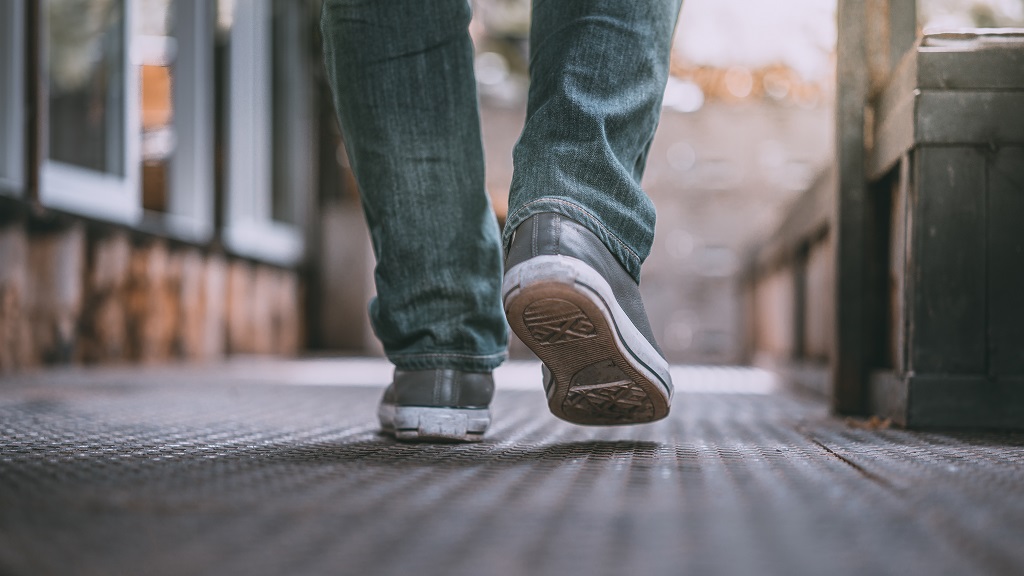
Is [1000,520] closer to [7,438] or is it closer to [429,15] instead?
[429,15]

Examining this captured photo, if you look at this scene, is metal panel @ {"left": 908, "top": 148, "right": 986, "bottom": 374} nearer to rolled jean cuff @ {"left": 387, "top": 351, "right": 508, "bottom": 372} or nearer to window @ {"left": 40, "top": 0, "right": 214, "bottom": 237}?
rolled jean cuff @ {"left": 387, "top": 351, "right": 508, "bottom": 372}

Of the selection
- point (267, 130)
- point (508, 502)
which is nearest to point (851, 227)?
point (508, 502)

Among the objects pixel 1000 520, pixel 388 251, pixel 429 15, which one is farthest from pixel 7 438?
pixel 1000 520

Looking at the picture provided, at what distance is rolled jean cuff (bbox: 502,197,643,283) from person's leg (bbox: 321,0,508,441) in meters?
0.11

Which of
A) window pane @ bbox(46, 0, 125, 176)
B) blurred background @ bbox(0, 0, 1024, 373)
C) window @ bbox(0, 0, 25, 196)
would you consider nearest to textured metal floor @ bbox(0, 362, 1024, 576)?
blurred background @ bbox(0, 0, 1024, 373)

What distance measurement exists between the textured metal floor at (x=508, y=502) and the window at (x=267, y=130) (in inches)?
120

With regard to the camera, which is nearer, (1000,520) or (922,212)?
(1000,520)

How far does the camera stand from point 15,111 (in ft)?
7.93

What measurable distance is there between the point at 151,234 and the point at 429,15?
250 cm

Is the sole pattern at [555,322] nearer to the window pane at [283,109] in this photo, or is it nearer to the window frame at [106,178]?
the window frame at [106,178]

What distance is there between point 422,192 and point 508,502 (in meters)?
0.46

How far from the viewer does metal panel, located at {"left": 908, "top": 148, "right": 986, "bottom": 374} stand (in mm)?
1100

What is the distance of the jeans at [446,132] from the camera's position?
89cm

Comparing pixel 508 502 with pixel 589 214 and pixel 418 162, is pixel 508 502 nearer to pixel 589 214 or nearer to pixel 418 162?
pixel 589 214
